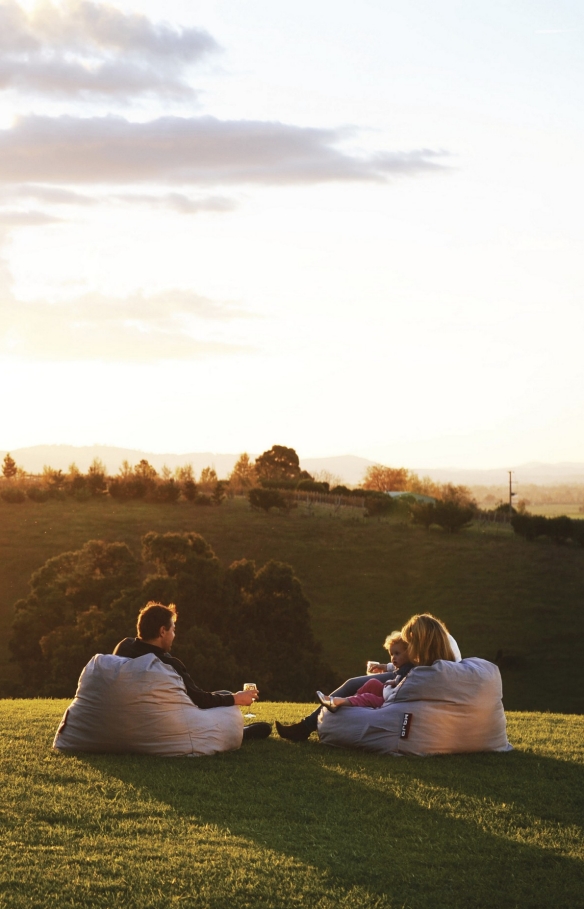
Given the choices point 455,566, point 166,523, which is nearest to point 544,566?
point 455,566

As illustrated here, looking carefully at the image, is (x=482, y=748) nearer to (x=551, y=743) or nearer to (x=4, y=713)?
(x=551, y=743)

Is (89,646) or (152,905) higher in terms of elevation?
(152,905)

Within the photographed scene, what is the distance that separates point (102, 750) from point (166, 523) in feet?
131

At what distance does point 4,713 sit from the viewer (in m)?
10.3

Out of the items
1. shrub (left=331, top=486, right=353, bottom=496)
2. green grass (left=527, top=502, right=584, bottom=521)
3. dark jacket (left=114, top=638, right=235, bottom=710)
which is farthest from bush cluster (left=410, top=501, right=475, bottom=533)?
dark jacket (left=114, top=638, right=235, bottom=710)

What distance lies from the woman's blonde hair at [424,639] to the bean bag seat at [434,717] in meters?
0.12

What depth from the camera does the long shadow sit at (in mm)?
4836

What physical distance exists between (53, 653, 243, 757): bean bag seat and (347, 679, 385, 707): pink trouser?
1.24m

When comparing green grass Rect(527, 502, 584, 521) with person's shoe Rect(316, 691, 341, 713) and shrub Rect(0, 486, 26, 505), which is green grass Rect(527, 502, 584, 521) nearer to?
shrub Rect(0, 486, 26, 505)

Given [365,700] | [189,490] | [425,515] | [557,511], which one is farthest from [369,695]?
[557,511]

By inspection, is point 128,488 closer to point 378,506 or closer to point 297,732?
point 378,506

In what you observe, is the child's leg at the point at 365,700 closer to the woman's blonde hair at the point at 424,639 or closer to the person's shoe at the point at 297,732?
the person's shoe at the point at 297,732

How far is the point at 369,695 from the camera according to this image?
8.36 meters

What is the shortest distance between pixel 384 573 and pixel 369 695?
35.8m
